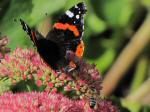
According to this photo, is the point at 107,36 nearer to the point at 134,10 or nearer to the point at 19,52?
the point at 134,10

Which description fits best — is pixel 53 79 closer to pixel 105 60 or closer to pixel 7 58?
pixel 7 58

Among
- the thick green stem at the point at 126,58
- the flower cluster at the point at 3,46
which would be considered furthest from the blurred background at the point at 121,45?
the flower cluster at the point at 3,46

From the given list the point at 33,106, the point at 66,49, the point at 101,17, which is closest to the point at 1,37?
the point at 66,49

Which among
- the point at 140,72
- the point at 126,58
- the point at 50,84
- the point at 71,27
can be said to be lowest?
the point at 140,72

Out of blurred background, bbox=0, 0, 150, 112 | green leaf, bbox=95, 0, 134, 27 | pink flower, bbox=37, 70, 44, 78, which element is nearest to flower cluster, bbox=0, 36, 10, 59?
pink flower, bbox=37, 70, 44, 78

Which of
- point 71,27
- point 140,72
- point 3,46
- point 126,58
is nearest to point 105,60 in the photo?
point 126,58

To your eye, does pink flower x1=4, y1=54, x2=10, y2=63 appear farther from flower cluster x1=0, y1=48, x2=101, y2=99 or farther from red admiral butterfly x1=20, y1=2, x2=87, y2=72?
red admiral butterfly x1=20, y1=2, x2=87, y2=72

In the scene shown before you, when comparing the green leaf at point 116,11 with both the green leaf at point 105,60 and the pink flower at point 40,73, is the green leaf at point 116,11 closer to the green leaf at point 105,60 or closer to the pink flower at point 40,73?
the green leaf at point 105,60
